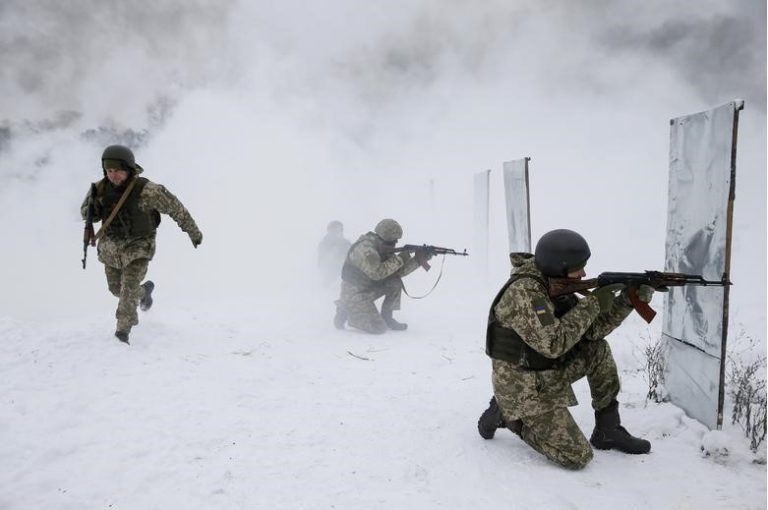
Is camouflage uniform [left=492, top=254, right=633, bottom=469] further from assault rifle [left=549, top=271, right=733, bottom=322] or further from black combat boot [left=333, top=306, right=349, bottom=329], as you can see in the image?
black combat boot [left=333, top=306, right=349, bottom=329]

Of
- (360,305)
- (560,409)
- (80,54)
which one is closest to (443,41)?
(80,54)

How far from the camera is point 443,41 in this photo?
42.3 metres

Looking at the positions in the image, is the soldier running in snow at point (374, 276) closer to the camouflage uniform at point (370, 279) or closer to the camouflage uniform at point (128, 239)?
the camouflage uniform at point (370, 279)

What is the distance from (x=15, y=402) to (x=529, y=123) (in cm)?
3586

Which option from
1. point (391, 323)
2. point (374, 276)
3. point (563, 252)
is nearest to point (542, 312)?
point (563, 252)

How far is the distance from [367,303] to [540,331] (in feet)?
13.8

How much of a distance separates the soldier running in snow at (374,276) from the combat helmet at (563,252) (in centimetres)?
366

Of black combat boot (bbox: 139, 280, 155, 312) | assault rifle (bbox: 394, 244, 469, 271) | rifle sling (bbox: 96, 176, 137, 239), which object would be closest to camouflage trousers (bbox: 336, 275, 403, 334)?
assault rifle (bbox: 394, 244, 469, 271)

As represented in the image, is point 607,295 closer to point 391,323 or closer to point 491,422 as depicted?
point 491,422

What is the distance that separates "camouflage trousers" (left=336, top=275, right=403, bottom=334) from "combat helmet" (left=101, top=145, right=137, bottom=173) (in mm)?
3314

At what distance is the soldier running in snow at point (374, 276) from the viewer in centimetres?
649

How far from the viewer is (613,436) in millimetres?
2943

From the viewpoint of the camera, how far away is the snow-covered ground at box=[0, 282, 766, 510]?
246 centimetres

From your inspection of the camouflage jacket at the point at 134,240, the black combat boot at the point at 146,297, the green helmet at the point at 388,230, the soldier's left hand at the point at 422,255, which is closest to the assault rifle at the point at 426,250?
the soldier's left hand at the point at 422,255
